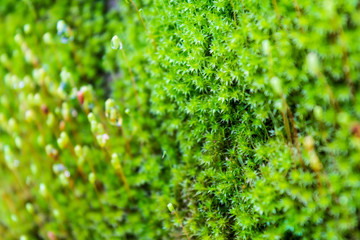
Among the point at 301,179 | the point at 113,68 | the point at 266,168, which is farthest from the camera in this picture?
the point at 113,68

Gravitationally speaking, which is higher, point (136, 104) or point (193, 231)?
point (136, 104)

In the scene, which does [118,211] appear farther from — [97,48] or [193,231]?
[97,48]

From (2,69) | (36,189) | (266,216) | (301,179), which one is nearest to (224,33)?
(301,179)

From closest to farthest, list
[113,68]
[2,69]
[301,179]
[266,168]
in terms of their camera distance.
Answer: [301,179] → [266,168] → [113,68] → [2,69]

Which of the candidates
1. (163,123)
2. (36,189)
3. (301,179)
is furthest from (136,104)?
(301,179)

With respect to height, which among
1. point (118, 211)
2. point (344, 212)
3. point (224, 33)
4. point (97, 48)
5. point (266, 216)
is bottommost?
point (118, 211)

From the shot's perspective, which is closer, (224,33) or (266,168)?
(266,168)

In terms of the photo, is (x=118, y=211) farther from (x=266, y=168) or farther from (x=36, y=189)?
(x=266, y=168)
